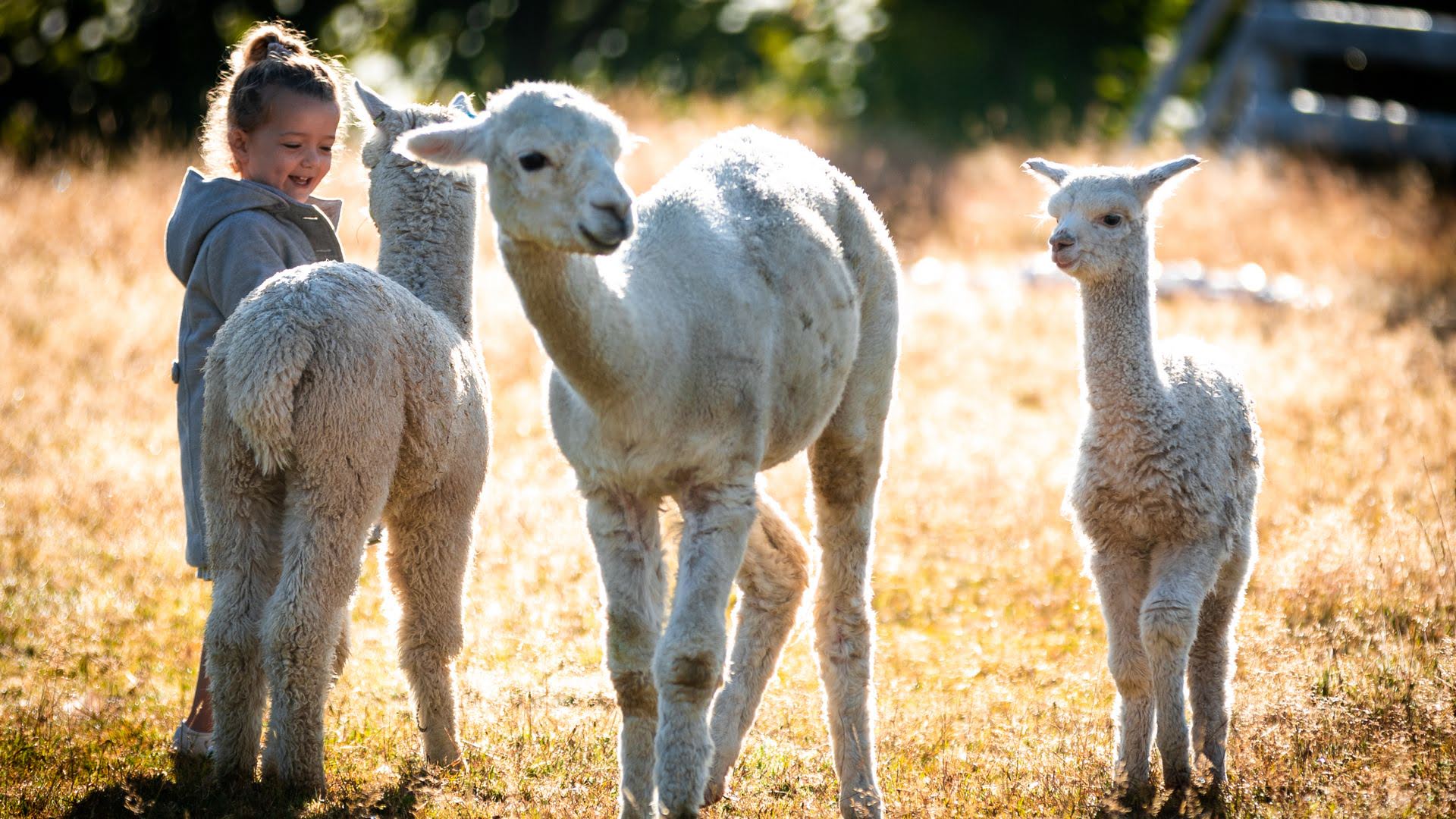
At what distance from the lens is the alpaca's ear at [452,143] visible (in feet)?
12.3

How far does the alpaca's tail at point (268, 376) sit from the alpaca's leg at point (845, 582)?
1.70m

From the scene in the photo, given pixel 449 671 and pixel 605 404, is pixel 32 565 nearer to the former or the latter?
pixel 449 671

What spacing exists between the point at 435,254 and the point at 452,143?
162 cm

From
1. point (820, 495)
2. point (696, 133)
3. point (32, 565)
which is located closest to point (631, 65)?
point (696, 133)

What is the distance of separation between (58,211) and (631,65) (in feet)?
61.7

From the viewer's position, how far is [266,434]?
4.35 meters

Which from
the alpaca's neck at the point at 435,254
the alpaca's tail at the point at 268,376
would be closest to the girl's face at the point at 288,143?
the alpaca's neck at the point at 435,254

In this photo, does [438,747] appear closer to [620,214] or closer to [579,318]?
[579,318]

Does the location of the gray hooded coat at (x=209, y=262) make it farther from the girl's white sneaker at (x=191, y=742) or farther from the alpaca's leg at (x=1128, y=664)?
the alpaca's leg at (x=1128, y=664)

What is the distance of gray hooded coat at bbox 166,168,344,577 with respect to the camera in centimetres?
498

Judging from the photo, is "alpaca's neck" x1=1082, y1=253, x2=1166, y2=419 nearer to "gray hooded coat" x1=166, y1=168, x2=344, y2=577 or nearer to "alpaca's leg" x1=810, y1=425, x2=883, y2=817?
"alpaca's leg" x1=810, y1=425, x2=883, y2=817

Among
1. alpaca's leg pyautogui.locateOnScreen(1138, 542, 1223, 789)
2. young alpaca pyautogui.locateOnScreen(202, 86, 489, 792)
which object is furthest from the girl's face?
alpaca's leg pyautogui.locateOnScreen(1138, 542, 1223, 789)

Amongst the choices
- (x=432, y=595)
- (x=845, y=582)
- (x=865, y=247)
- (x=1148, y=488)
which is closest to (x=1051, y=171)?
(x=865, y=247)

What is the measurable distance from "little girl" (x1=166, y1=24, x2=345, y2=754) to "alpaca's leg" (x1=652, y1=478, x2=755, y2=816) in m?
1.72
